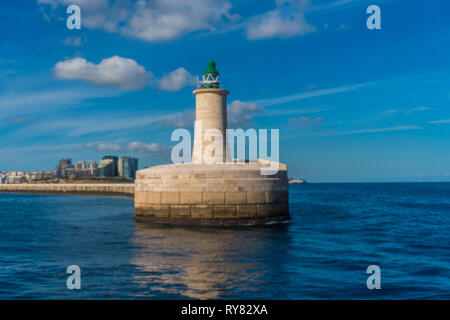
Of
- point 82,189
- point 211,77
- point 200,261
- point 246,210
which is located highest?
point 211,77

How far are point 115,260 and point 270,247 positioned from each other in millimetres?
6460

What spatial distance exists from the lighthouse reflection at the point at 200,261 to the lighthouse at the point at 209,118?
7927mm

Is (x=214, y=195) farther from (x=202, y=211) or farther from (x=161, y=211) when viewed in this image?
(x=161, y=211)

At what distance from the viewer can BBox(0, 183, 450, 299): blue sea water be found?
10938 mm

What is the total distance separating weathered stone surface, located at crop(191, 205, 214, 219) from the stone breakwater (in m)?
39.6

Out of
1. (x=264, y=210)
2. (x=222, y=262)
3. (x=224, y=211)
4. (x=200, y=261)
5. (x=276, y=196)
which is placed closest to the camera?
(x=222, y=262)

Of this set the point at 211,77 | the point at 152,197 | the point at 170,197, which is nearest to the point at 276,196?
the point at 170,197

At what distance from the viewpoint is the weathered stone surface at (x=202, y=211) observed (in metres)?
23.0

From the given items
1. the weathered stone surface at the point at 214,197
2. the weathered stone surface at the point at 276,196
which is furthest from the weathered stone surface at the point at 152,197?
the weathered stone surface at the point at 276,196

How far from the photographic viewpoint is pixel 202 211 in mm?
23078

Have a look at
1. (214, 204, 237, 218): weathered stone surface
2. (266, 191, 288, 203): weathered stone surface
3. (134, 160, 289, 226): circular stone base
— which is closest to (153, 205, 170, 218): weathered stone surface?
(134, 160, 289, 226): circular stone base

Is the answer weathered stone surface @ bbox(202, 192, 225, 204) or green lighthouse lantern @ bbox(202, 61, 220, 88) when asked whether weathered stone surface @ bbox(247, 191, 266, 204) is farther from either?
green lighthouse lantern @ bbox(202, 61, 220, 88)

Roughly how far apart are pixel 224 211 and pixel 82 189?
2385 inches
